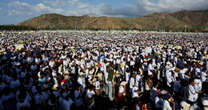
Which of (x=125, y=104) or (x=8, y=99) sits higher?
(x=8, y=99)

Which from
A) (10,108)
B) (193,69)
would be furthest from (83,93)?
(193,69)

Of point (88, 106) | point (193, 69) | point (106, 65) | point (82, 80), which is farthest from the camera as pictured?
point (106, 65)

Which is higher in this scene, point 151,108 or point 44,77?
point 44,77

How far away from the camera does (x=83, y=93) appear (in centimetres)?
657

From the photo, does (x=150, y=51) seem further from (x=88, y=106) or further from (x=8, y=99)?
(x=8, y=99)

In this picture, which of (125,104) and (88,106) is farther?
(125,104)

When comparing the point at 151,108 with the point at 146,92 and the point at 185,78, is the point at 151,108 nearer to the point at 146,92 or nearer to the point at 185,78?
the point at 146,92

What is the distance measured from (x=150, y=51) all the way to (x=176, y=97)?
429 inches

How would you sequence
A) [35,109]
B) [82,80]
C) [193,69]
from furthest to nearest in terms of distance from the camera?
1. [193,69]
2. [82,80]
3. [35,109]

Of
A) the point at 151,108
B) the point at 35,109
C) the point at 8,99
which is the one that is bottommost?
the point at 151,108

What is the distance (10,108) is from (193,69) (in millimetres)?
9875

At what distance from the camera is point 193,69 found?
928 centimetres

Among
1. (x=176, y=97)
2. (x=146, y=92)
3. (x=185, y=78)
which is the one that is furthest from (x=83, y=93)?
(x=185, y=78)

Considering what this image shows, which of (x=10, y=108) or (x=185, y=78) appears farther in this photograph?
(x=185, y=78)
